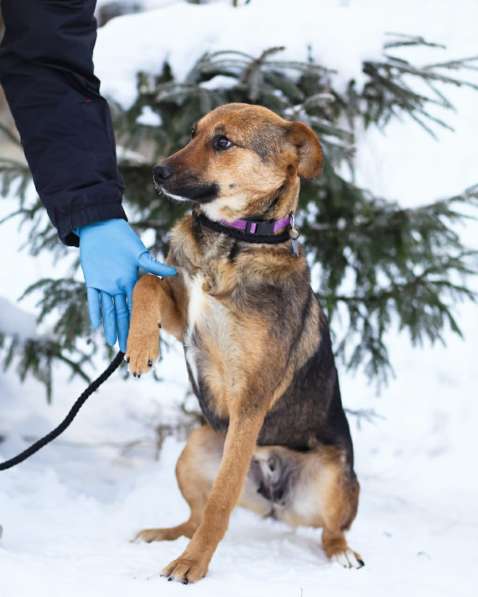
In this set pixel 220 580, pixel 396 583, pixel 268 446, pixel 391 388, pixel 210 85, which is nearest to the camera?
pixel 220 580

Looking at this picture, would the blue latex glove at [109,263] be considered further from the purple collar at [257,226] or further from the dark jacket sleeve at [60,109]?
the purple collar at [257,226]

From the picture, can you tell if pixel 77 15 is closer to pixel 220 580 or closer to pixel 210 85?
pixel 210 85

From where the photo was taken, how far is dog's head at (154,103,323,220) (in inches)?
112

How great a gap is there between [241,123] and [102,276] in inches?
29.6

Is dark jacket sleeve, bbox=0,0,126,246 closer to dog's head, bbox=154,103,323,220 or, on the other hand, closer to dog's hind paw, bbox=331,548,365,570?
dog's head, bbox=154,103,323,220

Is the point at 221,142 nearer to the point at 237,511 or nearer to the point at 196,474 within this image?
the point at 196,474

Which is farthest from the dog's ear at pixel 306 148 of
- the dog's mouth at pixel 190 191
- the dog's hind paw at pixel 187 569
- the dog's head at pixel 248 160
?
the dog's hind paw at pixel 187 569

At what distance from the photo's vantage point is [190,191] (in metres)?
2.77

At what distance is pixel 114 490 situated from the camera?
433 centimetres

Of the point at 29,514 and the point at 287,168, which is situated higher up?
the point at 287,168

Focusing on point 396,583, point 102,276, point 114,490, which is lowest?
point 114,490

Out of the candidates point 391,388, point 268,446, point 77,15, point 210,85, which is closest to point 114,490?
point 268,446

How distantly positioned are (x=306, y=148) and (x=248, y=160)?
21 cm

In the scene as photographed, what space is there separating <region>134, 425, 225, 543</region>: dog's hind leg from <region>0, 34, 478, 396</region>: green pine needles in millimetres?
1282
